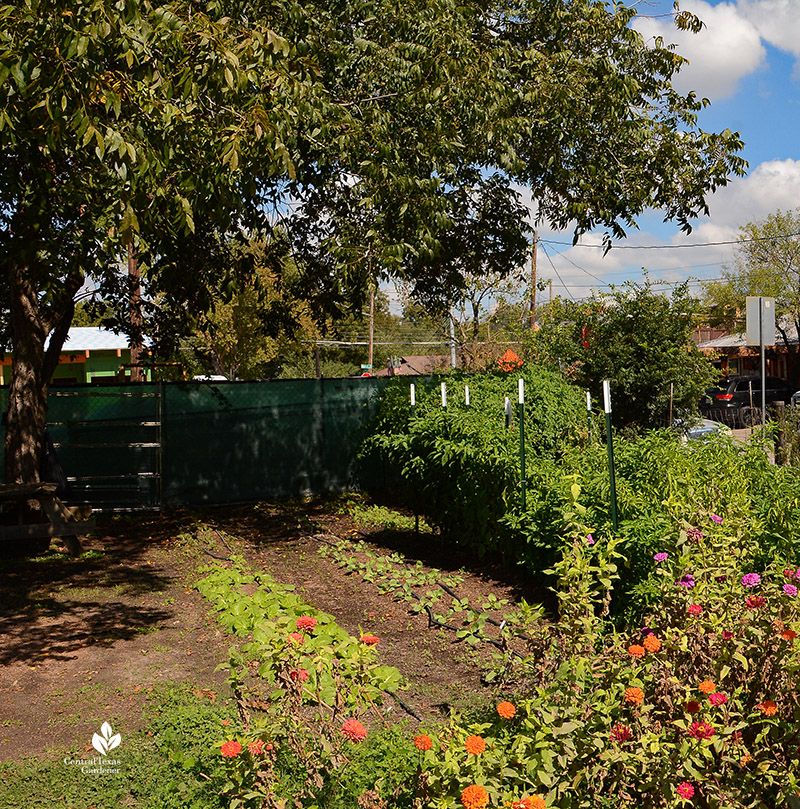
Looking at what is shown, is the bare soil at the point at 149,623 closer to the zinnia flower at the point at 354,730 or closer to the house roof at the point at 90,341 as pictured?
the zinnia flower at the point at 354,730

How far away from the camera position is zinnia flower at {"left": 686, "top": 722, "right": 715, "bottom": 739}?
103 inches

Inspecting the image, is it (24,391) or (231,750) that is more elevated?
(24,391)

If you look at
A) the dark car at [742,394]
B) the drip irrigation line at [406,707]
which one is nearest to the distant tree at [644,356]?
the drip irrigation line at [406,707]

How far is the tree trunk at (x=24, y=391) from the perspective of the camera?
1011 cm

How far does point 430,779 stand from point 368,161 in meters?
7.70

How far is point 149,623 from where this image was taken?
275 inches

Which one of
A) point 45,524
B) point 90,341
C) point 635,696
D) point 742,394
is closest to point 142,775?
point 635,696

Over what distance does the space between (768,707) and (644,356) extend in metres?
11.2

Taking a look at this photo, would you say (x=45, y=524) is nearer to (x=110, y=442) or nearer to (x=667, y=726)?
(x=110, y=442)

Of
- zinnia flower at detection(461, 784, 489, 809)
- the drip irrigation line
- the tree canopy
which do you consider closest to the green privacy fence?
the tree canopy
